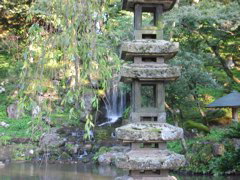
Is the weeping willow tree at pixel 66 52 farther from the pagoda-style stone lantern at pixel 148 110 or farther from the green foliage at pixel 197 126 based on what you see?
the green foliage at pixel 197 126

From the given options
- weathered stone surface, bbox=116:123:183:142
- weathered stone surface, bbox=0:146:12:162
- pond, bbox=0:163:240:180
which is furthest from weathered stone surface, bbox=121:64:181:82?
weathered stone surface, bbox=0:146:12:162

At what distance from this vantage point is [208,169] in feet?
39.2

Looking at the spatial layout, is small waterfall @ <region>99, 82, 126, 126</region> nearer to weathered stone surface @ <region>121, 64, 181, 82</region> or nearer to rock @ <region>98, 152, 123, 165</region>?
rock @ <region>98, 152, 123, 165</region>

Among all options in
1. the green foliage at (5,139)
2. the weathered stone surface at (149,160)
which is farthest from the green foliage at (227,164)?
the green foliage at (5,139)

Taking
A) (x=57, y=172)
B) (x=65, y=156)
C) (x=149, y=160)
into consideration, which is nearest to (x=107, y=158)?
(x=65, y=156)

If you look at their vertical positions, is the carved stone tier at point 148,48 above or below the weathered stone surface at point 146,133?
above

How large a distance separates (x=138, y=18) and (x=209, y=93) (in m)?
14.1

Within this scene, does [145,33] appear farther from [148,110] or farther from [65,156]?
[65,156]

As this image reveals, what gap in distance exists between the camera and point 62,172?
495 inches

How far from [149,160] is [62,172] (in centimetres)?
695

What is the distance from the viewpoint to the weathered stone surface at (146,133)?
6270 millimetres

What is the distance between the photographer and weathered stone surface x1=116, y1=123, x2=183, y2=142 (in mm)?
6270

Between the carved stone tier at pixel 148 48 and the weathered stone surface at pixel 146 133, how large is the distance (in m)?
1.26

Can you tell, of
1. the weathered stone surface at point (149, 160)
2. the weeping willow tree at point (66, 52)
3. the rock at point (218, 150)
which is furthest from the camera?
the rock at point (218, 150)
